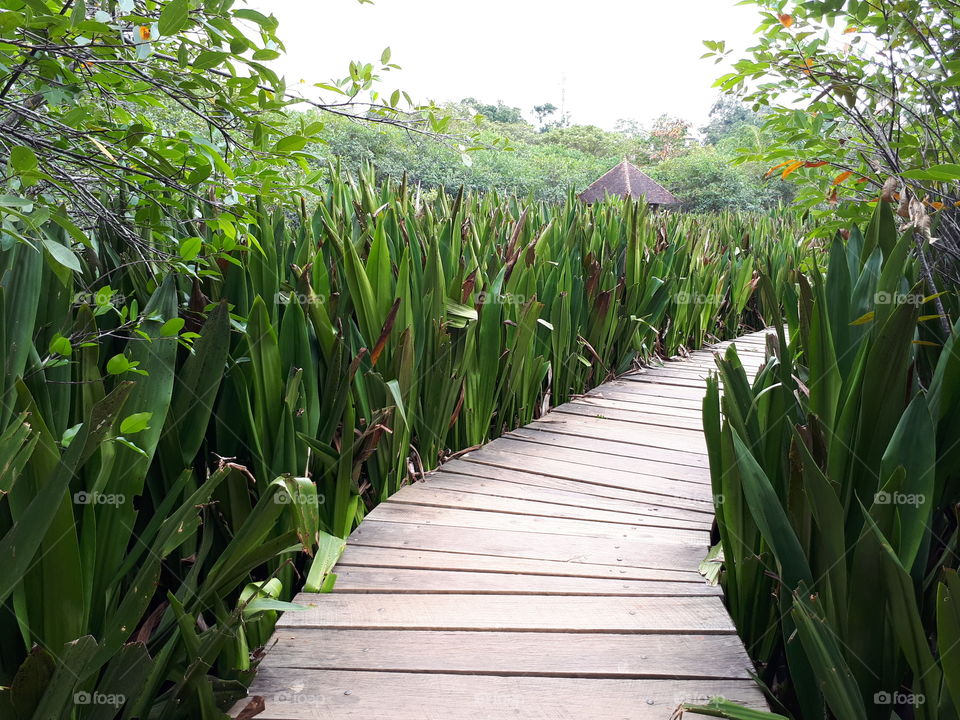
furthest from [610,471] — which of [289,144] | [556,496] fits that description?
[289,144]

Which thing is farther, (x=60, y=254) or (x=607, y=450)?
(x=607, y=450)

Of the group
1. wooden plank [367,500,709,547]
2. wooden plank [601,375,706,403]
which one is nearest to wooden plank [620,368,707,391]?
A: wooden plank [601,375,706,403]

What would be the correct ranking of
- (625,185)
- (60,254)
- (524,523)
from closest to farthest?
(60,254) < (524,523) < (625,185)

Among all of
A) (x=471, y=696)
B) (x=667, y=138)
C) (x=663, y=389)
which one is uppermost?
(x=667, y=138)

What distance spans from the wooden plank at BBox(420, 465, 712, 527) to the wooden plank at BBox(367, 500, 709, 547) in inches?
2.2

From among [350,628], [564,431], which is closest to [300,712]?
[350,628]

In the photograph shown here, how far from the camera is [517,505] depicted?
2.06m

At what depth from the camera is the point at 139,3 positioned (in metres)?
1.34

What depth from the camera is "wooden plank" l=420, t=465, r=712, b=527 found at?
6.64 feet

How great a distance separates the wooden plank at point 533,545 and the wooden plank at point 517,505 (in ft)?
0.42

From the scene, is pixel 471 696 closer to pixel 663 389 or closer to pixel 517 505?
pixel 517 505

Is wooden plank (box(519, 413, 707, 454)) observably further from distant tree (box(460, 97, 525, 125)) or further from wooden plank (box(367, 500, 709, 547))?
distant tree (box(460, 97, 525, 125))

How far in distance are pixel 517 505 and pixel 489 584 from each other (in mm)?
446

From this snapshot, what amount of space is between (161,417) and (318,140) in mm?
617
